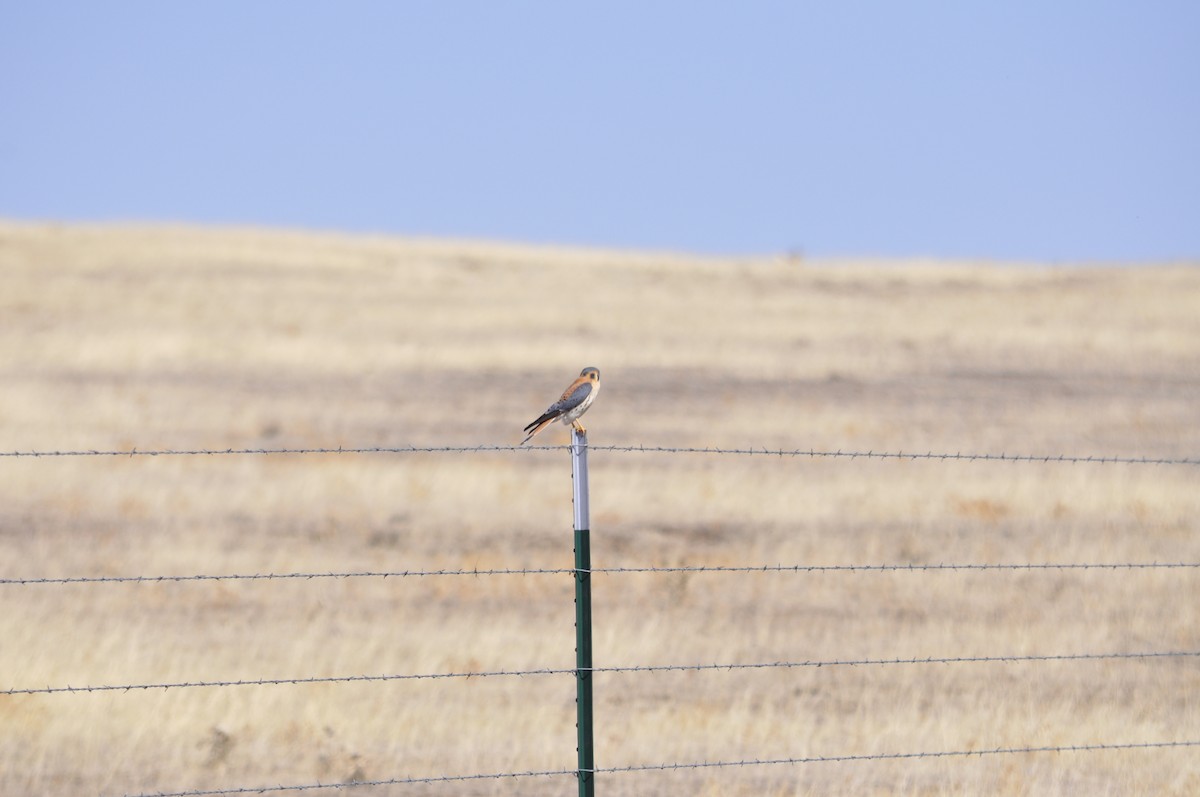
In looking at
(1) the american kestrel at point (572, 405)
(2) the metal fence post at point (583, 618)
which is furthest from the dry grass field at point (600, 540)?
(2) the metal fence post at point (583, 618)

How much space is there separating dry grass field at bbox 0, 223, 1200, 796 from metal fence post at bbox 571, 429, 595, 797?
216 cm

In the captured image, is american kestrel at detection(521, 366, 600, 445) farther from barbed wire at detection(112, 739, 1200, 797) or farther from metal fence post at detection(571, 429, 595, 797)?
barbed wire at detection(112, 739, 1200, 797)

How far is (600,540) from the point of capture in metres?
15.5

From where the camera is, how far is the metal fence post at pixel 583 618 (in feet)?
20.1

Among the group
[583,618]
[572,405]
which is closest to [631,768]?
[583,618]

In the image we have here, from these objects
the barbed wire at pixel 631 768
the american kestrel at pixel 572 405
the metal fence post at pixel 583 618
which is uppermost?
the american kestrel at pixel 572 405

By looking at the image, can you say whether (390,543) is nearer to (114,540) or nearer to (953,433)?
(114,540)

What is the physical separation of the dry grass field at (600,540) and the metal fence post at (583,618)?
216 cm

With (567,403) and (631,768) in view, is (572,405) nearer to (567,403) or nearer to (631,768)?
(567,403)

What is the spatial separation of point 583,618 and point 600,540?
30.6 feet

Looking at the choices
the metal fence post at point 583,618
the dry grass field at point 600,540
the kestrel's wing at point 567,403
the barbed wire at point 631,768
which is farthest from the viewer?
the dry grass field at point 600,540

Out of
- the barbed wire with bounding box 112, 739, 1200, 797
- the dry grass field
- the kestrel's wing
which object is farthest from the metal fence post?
the dry grass field

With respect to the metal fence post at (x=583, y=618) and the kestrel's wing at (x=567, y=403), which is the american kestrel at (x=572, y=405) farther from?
the metal fence post at (x=583, y=618)

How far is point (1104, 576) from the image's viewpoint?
44.6 ft
